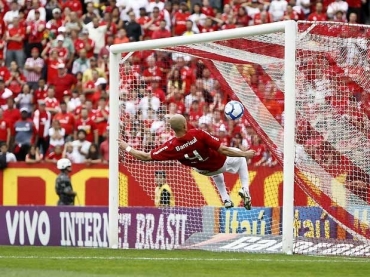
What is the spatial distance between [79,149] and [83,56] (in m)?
3.83

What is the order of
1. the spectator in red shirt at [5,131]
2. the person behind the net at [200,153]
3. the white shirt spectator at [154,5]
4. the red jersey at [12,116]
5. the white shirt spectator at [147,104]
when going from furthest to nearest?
the white shirt spectator at [154,5]
the red jersey at [12,116]
the spectator in red shirt at [5,131]
the white shirt spectator at [147,104]
the person behind the net at [200,153]

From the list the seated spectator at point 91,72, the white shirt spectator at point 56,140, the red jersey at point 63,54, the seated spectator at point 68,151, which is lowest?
the seated spectator at point 68,151

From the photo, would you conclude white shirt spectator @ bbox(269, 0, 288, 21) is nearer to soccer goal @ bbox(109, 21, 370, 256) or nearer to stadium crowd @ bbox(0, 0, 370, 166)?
stadium crowd @ bbox(0, 0, 370, 166)

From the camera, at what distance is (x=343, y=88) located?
16.4m

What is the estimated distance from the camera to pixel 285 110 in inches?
627

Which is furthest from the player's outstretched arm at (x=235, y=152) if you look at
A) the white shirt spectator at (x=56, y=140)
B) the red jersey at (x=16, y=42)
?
the red jersey at (x=16, y=42)

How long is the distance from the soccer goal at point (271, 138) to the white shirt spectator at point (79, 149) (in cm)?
448

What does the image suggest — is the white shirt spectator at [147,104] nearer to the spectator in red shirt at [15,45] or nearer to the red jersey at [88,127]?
the red jersey at [88,127]

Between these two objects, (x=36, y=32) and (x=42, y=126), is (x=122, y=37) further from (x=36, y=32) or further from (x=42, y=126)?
(x=42, y=126)

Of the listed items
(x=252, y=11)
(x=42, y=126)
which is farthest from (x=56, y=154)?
(x=252, y=11)

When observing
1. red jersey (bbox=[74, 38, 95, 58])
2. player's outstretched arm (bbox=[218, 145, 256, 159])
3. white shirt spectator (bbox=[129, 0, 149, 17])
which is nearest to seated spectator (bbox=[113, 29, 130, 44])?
red jersey (bbox=[74, 38, 95, 58])

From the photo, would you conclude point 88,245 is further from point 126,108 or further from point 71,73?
point 71,73

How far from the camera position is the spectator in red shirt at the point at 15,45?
29438 millimetres

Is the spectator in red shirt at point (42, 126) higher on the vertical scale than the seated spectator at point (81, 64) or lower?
lower
